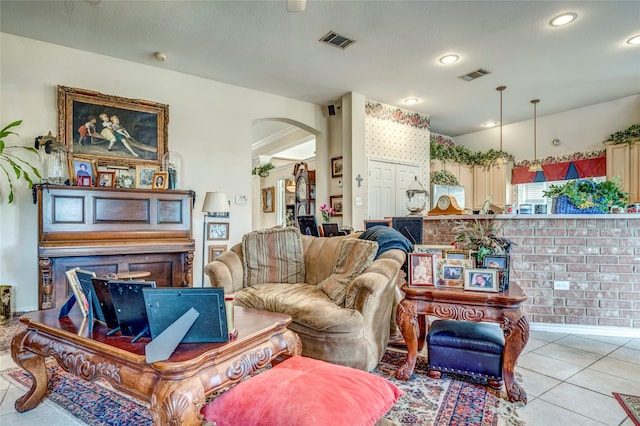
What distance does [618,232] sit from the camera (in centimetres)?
325

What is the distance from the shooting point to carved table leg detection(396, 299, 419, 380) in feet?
7.16

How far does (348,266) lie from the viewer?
2.62 m

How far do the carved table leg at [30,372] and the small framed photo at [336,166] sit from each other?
15.5ft

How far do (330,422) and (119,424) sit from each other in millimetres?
1334

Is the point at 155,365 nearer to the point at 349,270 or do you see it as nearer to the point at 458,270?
the point at 349,270

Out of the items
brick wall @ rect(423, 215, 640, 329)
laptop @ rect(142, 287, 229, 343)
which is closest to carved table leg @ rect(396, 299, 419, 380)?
laptop @ rect(142, 287, 229, 343)

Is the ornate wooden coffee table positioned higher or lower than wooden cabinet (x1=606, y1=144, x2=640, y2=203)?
lower

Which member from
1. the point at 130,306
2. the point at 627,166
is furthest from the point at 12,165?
the point at 627,166

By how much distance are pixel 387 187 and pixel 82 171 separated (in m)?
4.50

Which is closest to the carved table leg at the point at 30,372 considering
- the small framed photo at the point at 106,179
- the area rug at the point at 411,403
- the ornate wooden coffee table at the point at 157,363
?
the ornate wooden coffee table at the point at 157,363

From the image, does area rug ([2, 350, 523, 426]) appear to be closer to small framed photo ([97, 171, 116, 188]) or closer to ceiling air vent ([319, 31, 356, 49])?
small framed photo ([97, 171, 116, 188])

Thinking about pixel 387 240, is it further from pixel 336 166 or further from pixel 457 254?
pixel 336 166

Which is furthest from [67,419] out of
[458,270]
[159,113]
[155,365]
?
[159,113]

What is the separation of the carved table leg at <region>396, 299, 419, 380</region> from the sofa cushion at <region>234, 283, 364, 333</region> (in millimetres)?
274
